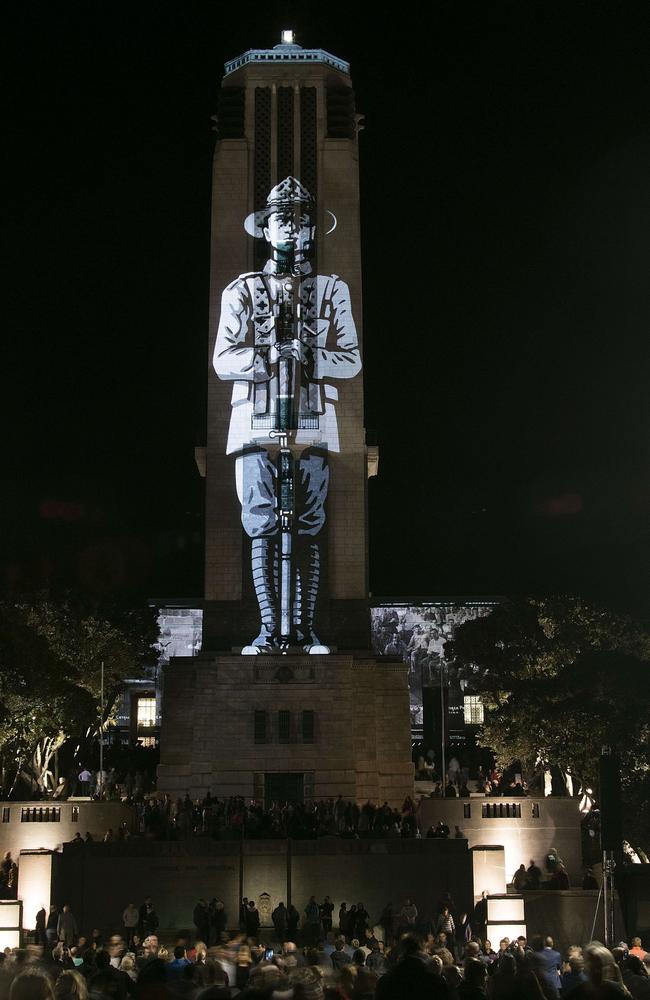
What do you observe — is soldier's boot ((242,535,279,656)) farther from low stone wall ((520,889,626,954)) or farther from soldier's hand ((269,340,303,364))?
low stone wall ((520,889,626,954))

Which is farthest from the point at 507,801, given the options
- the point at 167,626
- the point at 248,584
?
the point at 167,626

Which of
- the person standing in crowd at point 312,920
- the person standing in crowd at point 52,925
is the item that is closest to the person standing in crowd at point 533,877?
the person standing in crowd at point 312,920

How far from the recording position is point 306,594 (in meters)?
59.7

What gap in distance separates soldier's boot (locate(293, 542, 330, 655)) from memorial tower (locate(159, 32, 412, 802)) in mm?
67

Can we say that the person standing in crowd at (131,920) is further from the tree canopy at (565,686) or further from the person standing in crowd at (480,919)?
the tree canopy at (565,686)

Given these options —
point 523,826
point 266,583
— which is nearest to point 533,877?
point 523,826

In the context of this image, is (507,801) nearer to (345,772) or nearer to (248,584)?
(345,772)

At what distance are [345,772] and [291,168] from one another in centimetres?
2967

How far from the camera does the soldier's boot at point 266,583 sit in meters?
59.0

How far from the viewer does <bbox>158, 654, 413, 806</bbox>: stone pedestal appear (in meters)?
55.4

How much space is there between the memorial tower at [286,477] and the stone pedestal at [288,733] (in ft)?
0.21

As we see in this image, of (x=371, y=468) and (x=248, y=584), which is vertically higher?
(x=371, y=468)

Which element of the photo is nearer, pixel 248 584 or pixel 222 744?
pixel 222 744

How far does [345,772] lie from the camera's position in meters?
55.8
